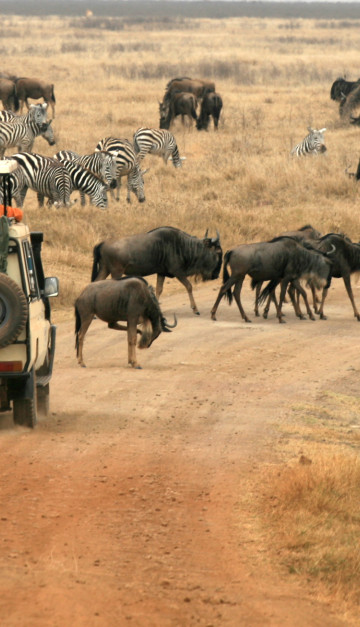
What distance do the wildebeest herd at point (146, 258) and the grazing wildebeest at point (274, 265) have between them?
1cm

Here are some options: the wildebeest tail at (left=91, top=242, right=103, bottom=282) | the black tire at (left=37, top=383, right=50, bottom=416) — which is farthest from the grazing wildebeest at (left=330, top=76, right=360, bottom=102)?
the black tire at (left=37, top=383, right=50, bottom=416)

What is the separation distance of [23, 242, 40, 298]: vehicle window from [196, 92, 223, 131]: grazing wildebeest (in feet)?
89.4

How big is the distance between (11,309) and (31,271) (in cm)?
88

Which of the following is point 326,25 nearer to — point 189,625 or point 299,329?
point 299,329

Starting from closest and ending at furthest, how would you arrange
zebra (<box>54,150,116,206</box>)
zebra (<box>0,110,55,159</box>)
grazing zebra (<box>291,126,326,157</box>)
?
zebra (<box>54,150,116,206</box>), zebra (<box>0,110,55,159</box>), grazing zebra (<box>291,126,326,157</box>)

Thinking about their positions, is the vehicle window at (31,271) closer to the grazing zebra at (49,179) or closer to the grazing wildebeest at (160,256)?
the grazing wildebeest at (160,256)

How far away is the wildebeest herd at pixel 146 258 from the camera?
11945mm

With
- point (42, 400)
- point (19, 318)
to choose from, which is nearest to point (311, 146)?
point (42, 400)

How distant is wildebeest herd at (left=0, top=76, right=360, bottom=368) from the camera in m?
11.9

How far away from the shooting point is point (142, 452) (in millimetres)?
8750

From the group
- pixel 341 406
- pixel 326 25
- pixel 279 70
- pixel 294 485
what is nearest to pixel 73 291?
pixel 341 406

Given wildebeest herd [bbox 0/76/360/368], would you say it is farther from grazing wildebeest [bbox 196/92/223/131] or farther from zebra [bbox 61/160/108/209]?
grazing wildebeest [bbox 196/92/223/131]

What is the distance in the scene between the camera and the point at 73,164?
72.9 ft

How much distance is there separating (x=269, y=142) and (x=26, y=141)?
776 centimetres
